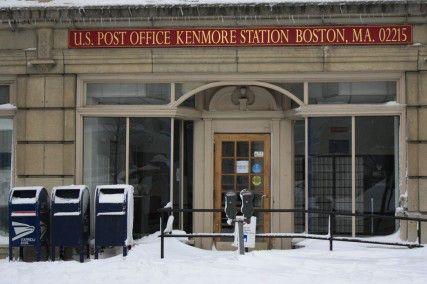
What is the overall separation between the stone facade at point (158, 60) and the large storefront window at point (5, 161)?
1.20 ft

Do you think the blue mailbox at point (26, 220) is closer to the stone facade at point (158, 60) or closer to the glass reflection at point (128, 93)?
the stone facade at point (158, 60)

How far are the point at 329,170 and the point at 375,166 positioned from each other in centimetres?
79

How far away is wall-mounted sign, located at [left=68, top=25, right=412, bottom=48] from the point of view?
1188 cm

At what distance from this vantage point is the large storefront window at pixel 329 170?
12.1 meters

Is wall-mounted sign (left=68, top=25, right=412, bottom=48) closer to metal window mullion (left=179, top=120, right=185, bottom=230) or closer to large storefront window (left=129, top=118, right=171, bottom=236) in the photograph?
large storefront window (left=129, top=118, right=171, bottom=236)

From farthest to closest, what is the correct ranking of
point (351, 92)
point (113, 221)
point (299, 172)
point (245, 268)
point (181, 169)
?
point (181, 169), point (299, 172), point (351, 92), point (113, 221), point (245, 268)

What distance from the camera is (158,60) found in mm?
12203

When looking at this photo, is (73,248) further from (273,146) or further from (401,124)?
(401,124)

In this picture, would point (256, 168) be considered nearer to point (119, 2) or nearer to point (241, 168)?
point (241, 168)

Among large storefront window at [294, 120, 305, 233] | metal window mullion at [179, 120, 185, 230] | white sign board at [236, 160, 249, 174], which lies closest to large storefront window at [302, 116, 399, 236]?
large storefront window at [294, 120, 305, 233]

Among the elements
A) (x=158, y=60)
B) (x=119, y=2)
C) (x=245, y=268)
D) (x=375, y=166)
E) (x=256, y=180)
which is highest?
(x=119, y=2)

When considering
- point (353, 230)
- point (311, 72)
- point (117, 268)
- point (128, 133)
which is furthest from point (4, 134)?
point (353, 230)

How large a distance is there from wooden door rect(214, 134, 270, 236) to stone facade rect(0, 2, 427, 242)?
1.55m

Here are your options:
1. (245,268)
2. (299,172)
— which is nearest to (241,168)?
(299,172)
